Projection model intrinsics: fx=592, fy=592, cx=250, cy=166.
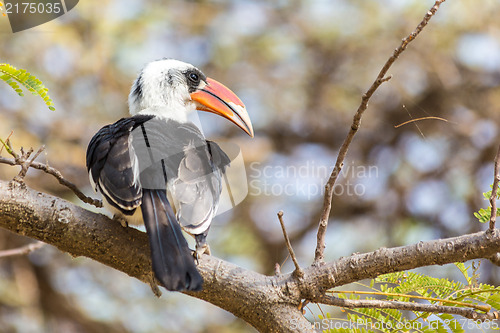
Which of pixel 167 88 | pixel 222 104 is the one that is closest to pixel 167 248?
pixel 222 104

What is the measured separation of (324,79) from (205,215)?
3.92m

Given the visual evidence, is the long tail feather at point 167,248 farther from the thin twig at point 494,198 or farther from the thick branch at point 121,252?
the thin twig at point 494,198

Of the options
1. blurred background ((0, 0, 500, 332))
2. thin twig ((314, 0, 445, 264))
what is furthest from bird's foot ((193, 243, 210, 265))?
blurred background ((0, 0, 500, 332))

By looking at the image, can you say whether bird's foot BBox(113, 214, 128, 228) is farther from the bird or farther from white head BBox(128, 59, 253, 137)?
white head BBox(128, 59, 253, 137)

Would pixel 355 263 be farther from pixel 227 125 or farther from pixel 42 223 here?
pixel 227 125

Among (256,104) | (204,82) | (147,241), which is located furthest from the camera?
(256,104)

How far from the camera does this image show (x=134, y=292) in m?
5.65

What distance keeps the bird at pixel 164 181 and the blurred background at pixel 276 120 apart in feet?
8.03

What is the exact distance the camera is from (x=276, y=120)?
598 centimetres

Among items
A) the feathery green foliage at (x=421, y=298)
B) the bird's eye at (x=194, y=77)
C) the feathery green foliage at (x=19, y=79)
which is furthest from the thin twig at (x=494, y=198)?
the bird's eye at (x=194, y=77)

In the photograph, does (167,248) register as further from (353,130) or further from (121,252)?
(353,130)

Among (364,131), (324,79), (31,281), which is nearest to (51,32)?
(31,281)

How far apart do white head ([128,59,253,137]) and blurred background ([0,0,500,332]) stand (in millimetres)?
1874

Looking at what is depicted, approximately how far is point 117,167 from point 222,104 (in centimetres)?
112
